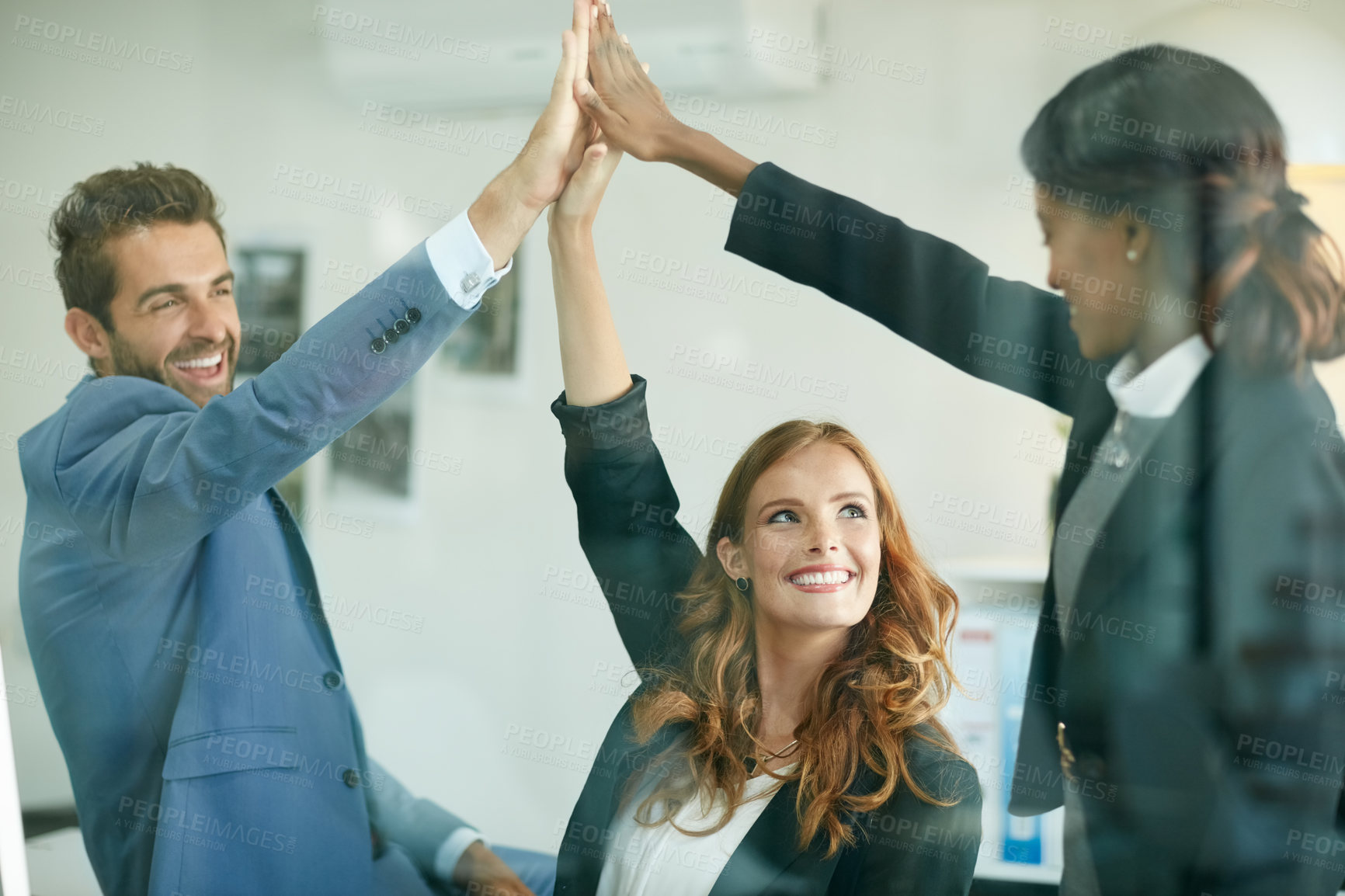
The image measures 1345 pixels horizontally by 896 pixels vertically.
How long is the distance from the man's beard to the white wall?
0.16m

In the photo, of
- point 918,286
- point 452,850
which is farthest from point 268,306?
point 918,286

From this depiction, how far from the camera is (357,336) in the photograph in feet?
5.55

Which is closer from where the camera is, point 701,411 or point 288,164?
point 701,411

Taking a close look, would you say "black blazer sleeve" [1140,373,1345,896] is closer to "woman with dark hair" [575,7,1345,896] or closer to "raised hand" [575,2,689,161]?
"woman with dark hair" [575,7,1345,896]

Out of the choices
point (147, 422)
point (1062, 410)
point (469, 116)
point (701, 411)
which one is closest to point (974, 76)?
point (1062, 410)

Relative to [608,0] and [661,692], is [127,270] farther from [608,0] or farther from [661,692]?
[661,692]

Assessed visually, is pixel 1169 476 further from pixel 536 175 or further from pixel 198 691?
pixel 198 691

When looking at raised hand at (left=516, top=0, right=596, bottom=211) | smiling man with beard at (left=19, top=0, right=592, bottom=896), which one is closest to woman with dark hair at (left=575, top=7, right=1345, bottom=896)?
raised hand at (left=516, top=0, right=596, bottom=211)

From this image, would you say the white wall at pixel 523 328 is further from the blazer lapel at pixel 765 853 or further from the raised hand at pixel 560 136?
the blazer lapel at pixel 765 853

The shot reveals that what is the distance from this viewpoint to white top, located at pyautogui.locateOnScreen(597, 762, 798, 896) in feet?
5.23

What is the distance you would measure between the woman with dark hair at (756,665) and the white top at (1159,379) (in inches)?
17.6

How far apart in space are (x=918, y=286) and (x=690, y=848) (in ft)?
3.43

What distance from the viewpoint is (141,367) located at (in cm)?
198

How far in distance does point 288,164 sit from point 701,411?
3.31 ft
